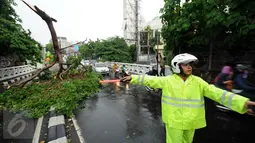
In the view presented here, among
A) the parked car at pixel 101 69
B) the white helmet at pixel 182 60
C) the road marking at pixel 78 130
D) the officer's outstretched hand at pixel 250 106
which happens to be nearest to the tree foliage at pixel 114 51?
the parked car at pixel 101 69

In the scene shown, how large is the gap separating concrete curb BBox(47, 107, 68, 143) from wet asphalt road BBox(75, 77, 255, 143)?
51cm

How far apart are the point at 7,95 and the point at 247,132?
778 centimetres

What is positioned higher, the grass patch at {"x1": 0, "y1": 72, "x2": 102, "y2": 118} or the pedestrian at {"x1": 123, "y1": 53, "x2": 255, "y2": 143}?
the pedestrian at {"x1": 123, "y1": 53, "x2": 255, "y2": 143}

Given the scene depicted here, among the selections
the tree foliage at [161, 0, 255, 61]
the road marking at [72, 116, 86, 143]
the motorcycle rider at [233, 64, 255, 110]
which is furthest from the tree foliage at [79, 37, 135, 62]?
the motorcycle rider at [233, 64, 255, 110]

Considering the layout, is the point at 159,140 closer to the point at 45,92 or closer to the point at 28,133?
the point at 28,133

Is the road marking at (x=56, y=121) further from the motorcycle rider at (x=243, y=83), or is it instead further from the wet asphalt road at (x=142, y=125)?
the motorcycle rider at (x=243, y=83)

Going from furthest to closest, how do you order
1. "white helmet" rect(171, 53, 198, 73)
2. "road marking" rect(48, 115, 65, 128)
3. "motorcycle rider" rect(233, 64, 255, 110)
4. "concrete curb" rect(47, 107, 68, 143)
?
"motorcycle rider" rect(233, 64, 255, 110) < "road marking" rect(48, 115, 65, 128) < "concrete curb" rect(47, 107, 68, 143) < "white helmet" rect(171, 53, 198, 73)

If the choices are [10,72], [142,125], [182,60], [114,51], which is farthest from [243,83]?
[114,51]

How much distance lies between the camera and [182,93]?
70.9 inches

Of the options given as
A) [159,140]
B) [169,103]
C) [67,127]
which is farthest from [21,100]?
[169,103]

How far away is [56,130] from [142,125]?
219 centimetres

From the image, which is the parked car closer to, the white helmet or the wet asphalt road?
the wet asphalt road

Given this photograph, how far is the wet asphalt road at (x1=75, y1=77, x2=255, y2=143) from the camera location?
3010mm

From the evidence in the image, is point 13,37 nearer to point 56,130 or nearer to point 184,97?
point 56,130
